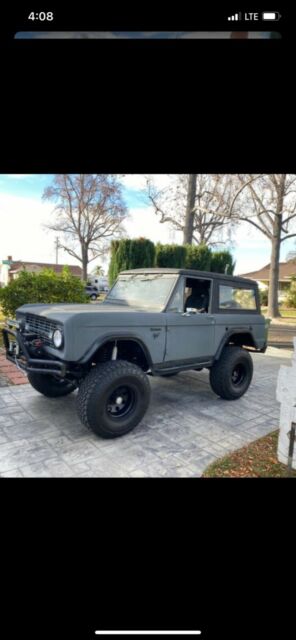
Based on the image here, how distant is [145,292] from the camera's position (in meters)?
3.55

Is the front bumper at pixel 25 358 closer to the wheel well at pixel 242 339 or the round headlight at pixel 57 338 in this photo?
the round headlight at pixel 57 338

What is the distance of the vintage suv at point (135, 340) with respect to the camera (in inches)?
102

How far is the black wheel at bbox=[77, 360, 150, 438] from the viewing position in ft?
8.47

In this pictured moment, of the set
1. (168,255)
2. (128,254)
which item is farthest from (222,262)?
(128,254)

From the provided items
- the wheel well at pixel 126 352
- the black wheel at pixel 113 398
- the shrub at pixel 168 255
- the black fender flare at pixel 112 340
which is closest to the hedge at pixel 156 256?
the shrub at pixel 168 255

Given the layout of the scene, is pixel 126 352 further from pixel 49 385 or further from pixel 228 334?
pixel 228 334

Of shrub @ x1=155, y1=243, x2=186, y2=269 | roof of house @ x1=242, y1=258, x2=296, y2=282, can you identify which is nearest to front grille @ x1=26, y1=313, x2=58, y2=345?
shrub @ x1=155, y1=243, x2=186, y2=269

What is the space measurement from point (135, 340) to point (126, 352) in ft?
1.55

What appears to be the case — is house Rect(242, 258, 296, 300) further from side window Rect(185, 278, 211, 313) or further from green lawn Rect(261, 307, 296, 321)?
side window Rect(185, 278, 211, 313)

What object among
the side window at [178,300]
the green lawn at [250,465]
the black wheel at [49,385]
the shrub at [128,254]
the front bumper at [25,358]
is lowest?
the green lawn at [250,465]
